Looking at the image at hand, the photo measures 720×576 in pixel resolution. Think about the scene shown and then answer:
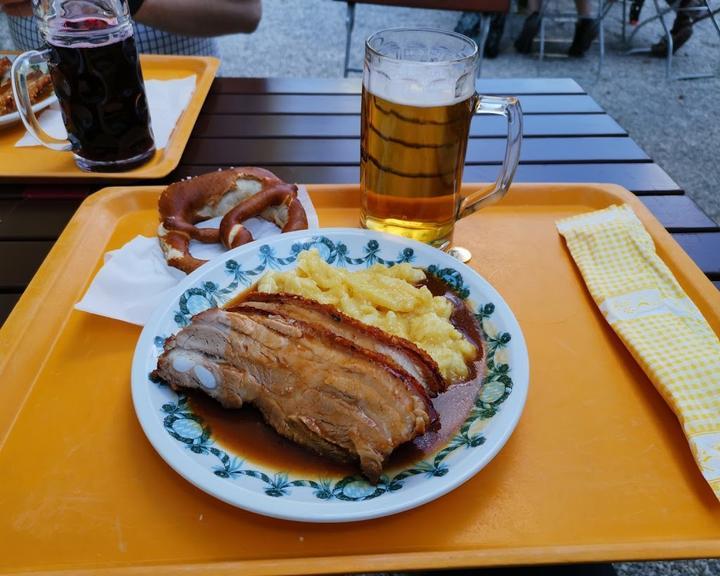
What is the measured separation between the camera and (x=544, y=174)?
2162 mm

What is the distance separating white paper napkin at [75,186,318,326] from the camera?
147cm

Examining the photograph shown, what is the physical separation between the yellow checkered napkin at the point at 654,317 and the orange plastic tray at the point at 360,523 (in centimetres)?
5

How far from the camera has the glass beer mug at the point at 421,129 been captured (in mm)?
1504

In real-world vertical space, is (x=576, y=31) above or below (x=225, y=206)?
below

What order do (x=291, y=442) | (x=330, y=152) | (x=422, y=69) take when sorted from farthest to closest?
(x=330, y=152) < (x=422, y=69) < (x=291, y=442)

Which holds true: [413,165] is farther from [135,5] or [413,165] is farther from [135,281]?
[135,5]

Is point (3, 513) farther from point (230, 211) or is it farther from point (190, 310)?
point (230, 211)

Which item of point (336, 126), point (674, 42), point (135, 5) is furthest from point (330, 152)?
point (674, 42)

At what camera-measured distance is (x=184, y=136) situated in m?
2.22

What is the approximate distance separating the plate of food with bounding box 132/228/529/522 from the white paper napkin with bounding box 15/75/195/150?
106 cm

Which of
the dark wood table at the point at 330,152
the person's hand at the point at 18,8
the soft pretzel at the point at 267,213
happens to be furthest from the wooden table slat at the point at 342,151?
the person's hand at the point at 18,8

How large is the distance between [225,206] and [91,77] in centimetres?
56

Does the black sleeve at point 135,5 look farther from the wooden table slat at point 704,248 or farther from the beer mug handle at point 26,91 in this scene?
the wooden table slat at point 704,248

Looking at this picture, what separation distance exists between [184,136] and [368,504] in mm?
1696
